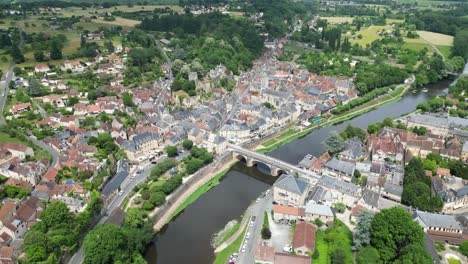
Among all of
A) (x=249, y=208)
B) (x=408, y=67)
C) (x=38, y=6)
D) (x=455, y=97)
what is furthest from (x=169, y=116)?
(x=38, y=6)

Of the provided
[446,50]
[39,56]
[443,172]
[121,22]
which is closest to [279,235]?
[443,172]

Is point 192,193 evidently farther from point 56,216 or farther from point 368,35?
point 368,35

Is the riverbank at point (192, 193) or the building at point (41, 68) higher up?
the building at point (41, 68)

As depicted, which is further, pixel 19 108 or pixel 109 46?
pixel 109 46

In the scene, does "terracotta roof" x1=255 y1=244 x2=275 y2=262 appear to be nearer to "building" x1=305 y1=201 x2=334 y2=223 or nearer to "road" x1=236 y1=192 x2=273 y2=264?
"road" x1=236 y1=192 x2=273 y2=264

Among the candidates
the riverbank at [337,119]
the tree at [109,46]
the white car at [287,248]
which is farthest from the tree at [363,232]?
the tree at [109,46]

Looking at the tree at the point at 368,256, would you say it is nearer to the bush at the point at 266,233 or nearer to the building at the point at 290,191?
the bush at the point at 266,233
